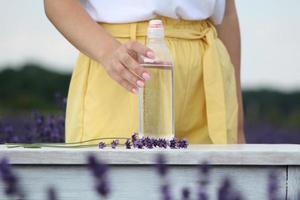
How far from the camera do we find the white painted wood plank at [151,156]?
2.28 m

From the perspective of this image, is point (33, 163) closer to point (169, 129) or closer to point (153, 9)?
point (169, 129)

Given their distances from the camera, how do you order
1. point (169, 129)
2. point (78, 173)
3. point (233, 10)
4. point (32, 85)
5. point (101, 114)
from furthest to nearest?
point (32, 85), point (233, 10), point (101, 114), point (169, 129), point (78, 173)

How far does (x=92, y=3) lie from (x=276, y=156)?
73cm

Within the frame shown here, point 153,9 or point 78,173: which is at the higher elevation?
point 153,9

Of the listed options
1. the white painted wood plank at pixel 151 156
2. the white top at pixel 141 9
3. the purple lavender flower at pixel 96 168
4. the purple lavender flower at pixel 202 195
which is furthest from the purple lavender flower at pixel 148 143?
the purple lavender flower at pixel 96 168

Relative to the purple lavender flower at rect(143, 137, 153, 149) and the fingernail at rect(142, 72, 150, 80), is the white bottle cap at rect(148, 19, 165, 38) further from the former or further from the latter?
the purple lavender flower at rect(143, 137, 153, 149)

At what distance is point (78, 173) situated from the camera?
7.50ft

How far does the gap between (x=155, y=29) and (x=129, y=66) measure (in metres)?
0.12

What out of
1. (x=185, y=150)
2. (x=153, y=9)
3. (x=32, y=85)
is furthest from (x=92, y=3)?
(x=32, y=85)

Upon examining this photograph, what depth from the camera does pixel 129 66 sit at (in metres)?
2.53

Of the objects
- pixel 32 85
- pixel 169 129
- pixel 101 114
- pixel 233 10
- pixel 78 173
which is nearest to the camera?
pixel 78 173

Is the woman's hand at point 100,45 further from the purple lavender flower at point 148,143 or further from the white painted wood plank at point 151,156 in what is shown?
the white painted wood plank at point 151,156

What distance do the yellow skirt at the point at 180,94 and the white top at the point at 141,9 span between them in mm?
29

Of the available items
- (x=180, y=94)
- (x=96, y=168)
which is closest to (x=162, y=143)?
(x=180, y=94)
